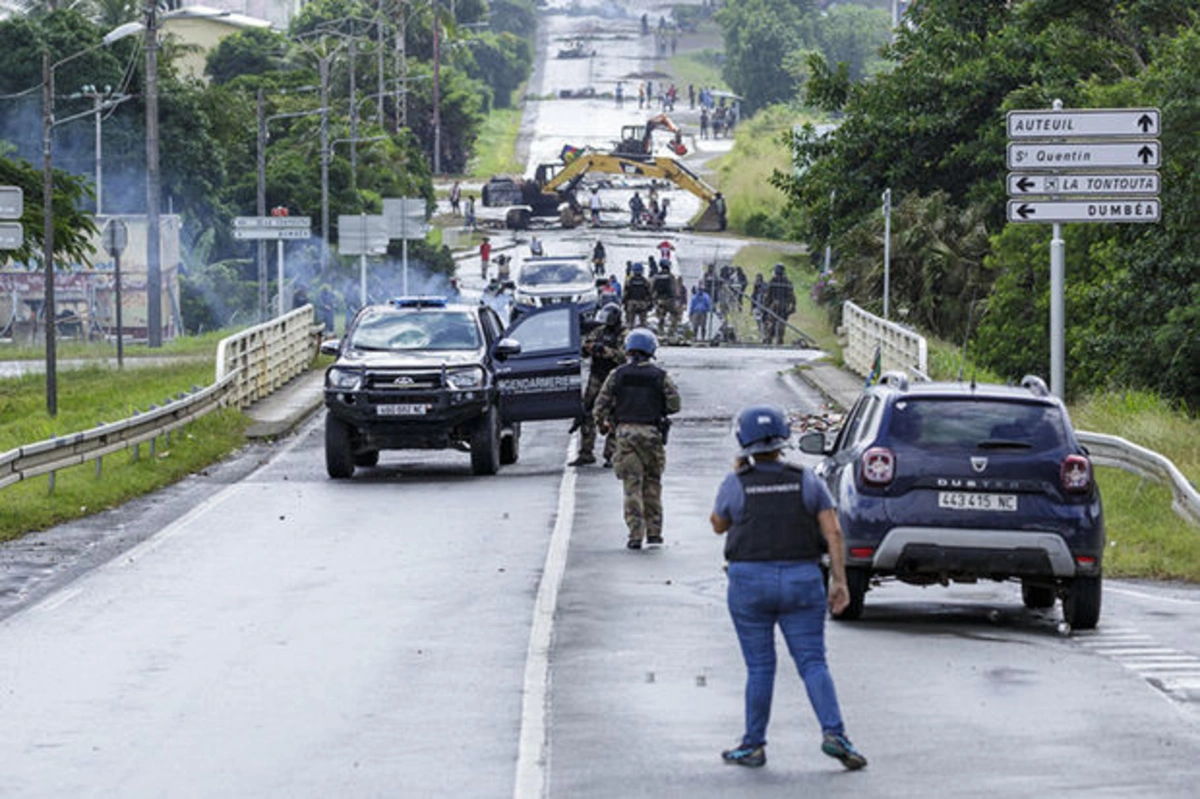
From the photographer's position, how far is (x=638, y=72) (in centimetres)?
18700

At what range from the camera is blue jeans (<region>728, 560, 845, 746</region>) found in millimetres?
10109

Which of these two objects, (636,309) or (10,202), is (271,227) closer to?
(636,309)

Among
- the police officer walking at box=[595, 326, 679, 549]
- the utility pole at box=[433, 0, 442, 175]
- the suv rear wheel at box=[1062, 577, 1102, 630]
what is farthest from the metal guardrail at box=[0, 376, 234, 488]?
the utility pole at box=[433, 0, 442, 175]

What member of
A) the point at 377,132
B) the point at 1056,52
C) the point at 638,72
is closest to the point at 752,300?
the point at 1056,52

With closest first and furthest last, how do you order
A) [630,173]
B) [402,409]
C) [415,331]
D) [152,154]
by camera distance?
[402,409]
[415,331]
[152,154]
[630,173]

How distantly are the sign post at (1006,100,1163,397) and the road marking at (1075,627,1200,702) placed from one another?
339 inches

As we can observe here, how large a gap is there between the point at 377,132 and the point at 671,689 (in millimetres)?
94707

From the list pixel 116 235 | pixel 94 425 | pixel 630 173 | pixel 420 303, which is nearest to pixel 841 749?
pixel 420 303

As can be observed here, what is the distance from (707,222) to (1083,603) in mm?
86898

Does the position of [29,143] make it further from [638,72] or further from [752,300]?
[638,72]

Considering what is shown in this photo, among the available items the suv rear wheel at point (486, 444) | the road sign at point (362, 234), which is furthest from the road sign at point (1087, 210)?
the road sign at point (362, 234)

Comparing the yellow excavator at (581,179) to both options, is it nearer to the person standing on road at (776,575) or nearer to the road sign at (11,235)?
the road sign at (11,235)

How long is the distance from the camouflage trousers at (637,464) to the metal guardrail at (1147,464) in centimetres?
350

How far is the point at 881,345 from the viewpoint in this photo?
38938mm
